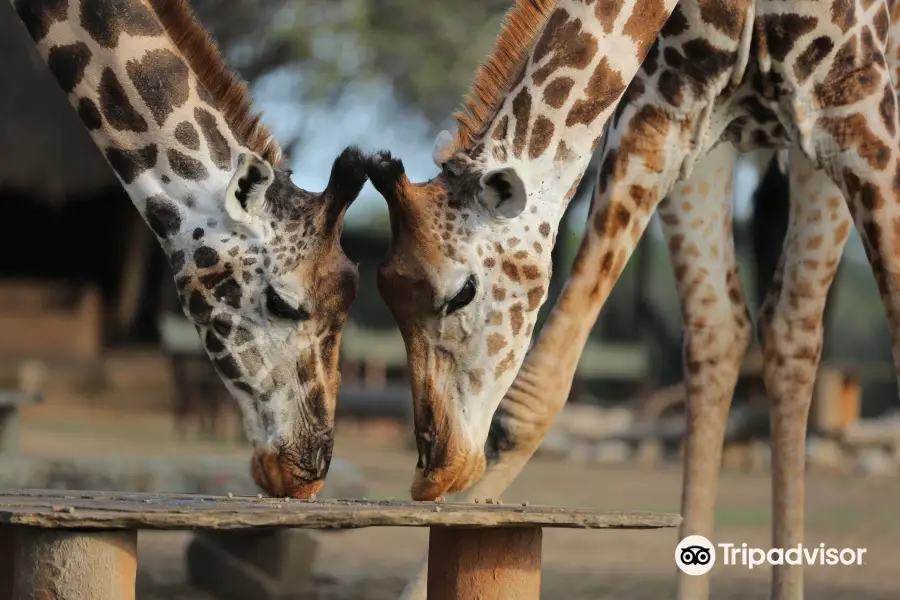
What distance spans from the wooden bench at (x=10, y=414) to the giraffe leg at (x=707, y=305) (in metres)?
3.06

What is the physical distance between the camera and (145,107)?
11.7 feet

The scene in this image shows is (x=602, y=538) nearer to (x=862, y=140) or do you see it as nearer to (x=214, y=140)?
(x=862, y=140)

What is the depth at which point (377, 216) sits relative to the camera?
20.1 m

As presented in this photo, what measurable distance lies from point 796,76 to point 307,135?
13.3 meters

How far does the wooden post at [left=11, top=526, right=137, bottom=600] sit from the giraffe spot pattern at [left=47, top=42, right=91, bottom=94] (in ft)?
5.21

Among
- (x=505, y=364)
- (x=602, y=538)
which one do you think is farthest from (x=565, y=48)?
(x=602, y=538)

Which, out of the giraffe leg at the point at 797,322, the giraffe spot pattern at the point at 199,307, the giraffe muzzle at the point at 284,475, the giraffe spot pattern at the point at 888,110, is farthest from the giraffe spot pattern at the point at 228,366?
the giraffe leg at the point at 797,322

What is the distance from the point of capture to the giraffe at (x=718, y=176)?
12.3ft

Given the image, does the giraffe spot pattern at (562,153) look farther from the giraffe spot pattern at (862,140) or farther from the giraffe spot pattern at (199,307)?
the giraffe spot pattern at (199,307)

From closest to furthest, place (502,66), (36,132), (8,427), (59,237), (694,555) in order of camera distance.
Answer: (502,66), (694,555), (8,427), (36,132), (59,237)

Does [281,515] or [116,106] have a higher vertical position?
[116,106]

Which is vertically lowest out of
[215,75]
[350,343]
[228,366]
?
[228,366]

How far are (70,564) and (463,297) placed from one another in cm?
136

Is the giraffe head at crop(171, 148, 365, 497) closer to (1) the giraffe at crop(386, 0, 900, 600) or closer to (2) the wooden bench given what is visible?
(1) the giraffe at crop(386, 0, 900, 600)
